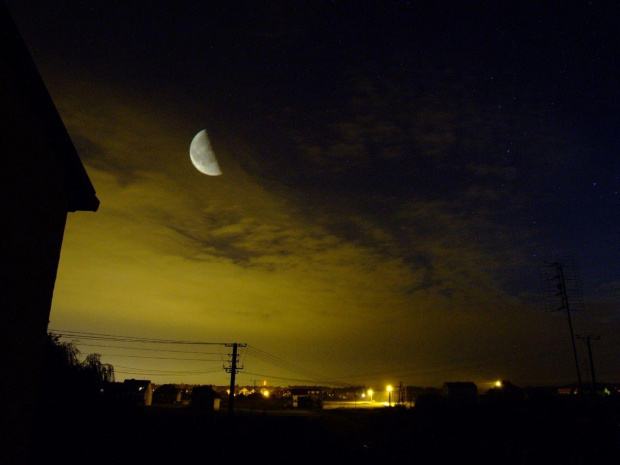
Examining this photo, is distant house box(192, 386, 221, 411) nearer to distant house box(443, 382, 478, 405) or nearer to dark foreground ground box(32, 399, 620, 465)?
dark foreground ground box(32, 399, 620, 465)

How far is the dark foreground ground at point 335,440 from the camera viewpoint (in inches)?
771

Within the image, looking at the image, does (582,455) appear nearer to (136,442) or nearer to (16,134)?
(136,442)

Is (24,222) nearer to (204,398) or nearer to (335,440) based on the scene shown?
(335,440)

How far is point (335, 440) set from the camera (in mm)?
28656

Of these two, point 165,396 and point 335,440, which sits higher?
point 335,440

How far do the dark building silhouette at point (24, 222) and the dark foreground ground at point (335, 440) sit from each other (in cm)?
1425

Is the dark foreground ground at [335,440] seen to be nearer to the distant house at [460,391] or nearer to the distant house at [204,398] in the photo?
the distant house at [460,391]

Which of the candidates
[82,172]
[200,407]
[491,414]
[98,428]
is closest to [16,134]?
[82,172]

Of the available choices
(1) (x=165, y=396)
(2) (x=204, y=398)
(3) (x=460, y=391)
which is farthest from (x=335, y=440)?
(1) (x=165, y=396)

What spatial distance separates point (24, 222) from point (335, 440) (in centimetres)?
2841

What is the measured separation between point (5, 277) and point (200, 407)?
70.7 metres

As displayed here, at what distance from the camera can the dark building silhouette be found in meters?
4.17

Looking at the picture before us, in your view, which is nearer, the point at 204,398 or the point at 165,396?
the point at 204,398

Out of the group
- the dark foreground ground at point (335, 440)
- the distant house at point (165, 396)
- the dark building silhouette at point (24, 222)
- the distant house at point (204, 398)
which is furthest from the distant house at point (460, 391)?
the dark building silhouette at point (24, 222)
